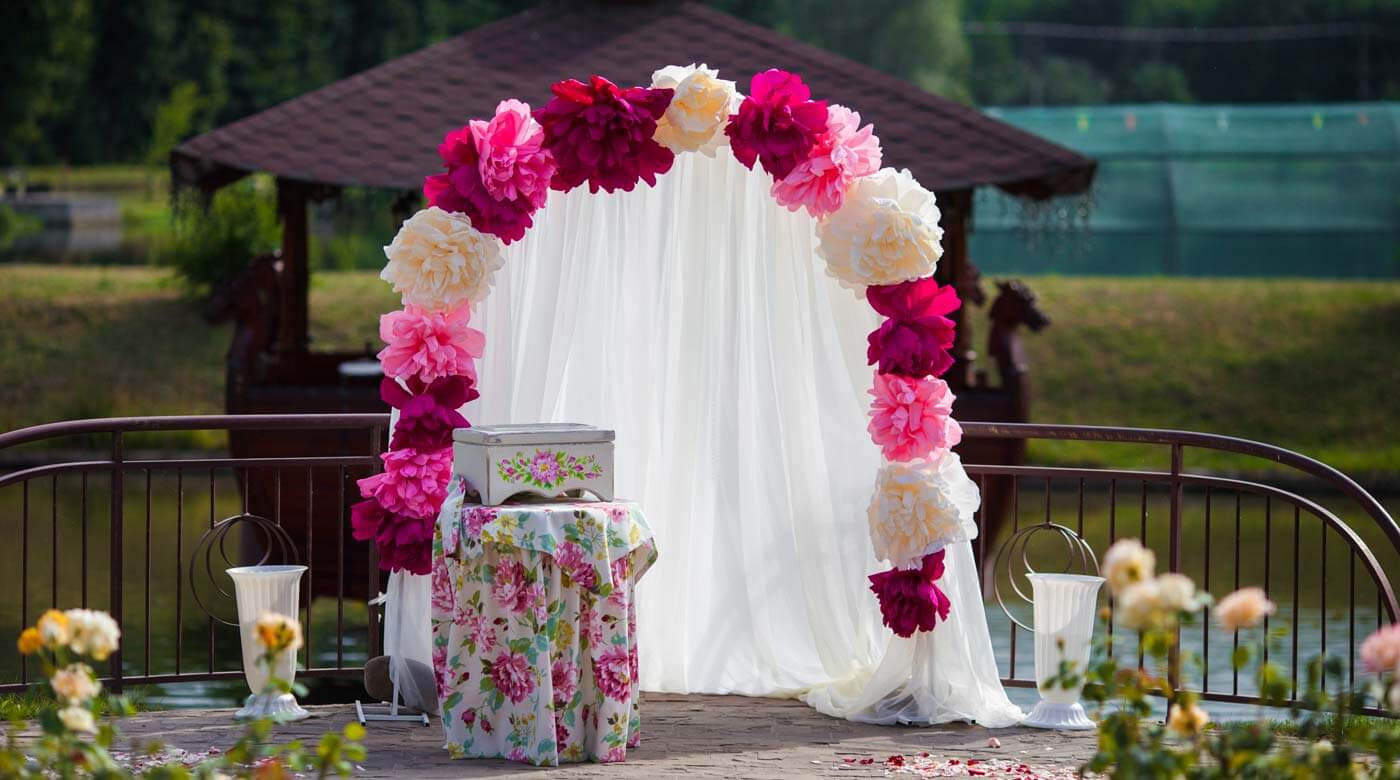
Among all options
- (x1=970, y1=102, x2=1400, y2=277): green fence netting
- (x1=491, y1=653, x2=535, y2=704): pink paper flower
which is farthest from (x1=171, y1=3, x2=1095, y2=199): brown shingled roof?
(x1=970, y1=102, x2=1400, y2=277): green fence netting

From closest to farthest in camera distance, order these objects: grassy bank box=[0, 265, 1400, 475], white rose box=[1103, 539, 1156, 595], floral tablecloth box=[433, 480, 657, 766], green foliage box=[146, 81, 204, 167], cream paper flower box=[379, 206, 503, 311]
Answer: white rose box=[1103, 539, 1156, 595], floral tablecloth box=[433, 480, 657, 766], cream paper flower box=[379, 206, 503, 311], grassy bank box=[0, 265, 1400, 475], green foliage box=[146, 81, 204, 167]

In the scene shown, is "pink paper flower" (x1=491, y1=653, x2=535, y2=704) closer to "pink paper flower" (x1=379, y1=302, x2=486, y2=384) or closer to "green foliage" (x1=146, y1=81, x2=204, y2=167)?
"pink paper flower" (x1=379, y1=302, x2=486, y2=384)

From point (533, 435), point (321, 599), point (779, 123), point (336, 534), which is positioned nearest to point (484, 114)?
point (336, 534)

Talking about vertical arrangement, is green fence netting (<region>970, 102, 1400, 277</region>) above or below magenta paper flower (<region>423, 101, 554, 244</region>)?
above

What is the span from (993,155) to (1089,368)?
8780mm

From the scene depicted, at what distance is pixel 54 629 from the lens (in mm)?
3066

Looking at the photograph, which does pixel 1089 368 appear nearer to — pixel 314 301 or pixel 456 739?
pixel 314 301

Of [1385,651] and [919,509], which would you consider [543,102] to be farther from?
[1385,651]

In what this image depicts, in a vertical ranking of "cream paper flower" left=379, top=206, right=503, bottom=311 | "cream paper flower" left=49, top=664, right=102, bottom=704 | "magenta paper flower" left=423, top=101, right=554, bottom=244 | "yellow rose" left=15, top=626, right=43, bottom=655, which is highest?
"magenta paper flower" left=423, top=101, right=554, bottom=244

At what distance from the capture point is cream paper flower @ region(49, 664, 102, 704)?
3.09m

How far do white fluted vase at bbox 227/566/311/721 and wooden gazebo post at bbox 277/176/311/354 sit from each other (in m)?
5.14

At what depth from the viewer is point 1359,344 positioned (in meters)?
18.4

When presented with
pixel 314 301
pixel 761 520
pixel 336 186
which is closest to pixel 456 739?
pixel 761 520

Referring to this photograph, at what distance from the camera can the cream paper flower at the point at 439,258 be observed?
5176 mm
